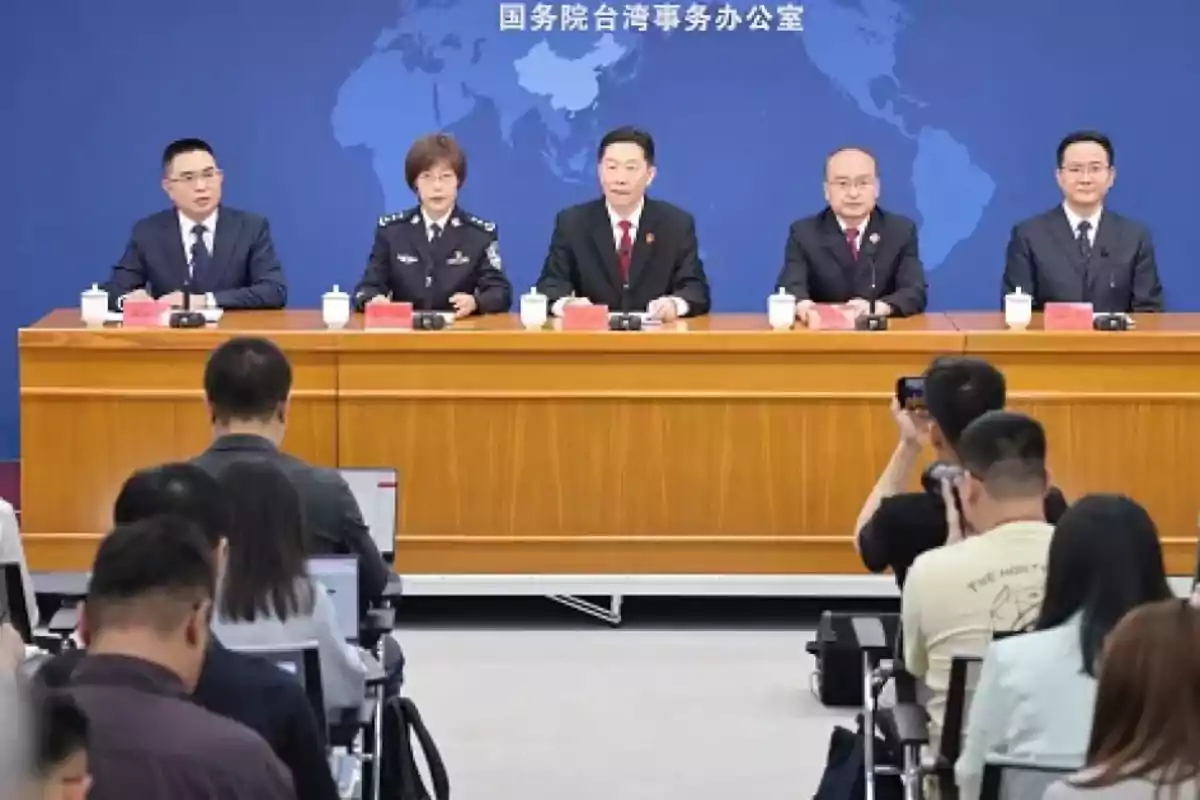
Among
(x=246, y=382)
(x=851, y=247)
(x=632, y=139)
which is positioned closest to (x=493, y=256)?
(x=632, y=139)

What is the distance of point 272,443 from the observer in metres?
4.41

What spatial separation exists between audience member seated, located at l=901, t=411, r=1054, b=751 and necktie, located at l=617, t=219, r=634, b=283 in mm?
3504

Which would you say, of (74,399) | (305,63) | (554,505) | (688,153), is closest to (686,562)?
(554,505)

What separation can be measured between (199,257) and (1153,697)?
17.6ft

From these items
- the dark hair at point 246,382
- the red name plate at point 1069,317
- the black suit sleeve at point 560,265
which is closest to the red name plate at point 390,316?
the black suit sleeve at point 560,265

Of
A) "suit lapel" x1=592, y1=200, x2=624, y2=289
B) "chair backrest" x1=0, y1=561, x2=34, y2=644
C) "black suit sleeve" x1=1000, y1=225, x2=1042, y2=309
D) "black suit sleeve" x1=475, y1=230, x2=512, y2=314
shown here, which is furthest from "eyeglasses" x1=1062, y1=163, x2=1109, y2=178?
"chair backrest" x1=0, y1=561, x2=34, y2=644

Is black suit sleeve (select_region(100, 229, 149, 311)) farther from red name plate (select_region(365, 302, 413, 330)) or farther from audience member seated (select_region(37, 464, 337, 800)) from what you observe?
audience member seated (select_region(37, 464, 337, 800))

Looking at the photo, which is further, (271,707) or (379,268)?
(379,268)

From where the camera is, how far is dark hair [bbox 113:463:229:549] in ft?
11.1

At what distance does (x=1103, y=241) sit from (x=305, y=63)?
3.33m

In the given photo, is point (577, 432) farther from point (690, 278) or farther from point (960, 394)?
point (960, 394)

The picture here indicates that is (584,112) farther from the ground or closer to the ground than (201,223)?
farther from the ground

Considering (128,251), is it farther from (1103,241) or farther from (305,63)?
(1103,241)

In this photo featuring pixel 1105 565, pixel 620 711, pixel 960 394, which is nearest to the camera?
pixel 1105 565
